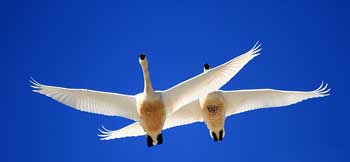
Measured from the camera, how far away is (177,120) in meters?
26.3

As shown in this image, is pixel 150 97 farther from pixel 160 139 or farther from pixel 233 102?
pixel 233 102

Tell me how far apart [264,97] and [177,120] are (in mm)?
2972

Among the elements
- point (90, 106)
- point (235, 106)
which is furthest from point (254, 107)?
point (90, 106)

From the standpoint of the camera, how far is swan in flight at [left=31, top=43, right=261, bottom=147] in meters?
22.5

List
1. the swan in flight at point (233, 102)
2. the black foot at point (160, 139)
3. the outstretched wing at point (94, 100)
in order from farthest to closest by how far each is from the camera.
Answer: the swan in flight at point (233, 102), the black foot at point (160, 139), the outstretched wing at point (94, 100)

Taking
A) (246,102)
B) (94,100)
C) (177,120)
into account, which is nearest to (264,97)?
(246,102)

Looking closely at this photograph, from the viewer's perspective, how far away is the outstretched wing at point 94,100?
22438mm

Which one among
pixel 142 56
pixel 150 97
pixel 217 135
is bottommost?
pixel 217 135

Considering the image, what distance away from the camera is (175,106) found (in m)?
23.1

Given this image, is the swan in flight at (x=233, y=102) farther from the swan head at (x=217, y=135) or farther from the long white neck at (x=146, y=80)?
the long white neck at (x=146, y=80)

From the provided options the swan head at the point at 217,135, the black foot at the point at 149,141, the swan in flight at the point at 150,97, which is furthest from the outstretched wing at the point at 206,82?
the swan head at the point at 217,135

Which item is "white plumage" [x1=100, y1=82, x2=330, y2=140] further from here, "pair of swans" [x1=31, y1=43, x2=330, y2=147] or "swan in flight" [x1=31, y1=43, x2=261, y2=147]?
"swan in flight" [x1=31, y1=43, x2=261, y2=147]

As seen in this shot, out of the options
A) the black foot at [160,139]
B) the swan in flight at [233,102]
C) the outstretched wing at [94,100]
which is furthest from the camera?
the swan in flight at [233,102]

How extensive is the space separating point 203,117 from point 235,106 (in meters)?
1.04
